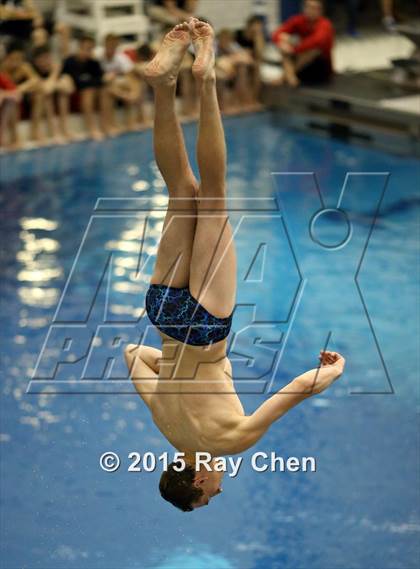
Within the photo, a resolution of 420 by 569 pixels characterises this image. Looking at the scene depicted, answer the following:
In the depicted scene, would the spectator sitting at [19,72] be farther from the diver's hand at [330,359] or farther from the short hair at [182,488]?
the diver's hand at [330,359]

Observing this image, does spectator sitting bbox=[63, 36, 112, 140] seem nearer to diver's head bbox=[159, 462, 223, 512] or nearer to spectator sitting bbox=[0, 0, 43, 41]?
spectator sitting bbox=[0, 0, 43, 41]

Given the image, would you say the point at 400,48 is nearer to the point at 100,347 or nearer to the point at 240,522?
the point at 100,347

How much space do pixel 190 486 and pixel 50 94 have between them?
792cm

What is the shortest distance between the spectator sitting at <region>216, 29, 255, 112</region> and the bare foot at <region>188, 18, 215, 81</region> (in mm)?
8240

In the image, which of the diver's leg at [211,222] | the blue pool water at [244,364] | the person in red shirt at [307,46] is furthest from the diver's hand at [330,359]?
the person in red shirt at [307,46]

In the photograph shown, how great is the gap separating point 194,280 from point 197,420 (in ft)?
2.05

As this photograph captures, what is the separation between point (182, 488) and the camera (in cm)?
479

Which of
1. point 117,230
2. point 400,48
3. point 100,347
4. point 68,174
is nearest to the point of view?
point 100,347

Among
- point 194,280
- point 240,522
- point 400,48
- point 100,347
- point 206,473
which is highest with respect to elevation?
point 194,280

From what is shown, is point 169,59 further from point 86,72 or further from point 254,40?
point 254,40

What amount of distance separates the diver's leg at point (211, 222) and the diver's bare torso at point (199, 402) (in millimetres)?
236

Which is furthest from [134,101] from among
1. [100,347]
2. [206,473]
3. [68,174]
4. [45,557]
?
[206,473]

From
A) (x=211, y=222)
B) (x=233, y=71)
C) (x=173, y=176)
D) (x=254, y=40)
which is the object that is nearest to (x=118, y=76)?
(x=233, y=71)

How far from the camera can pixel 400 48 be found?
15.7 metres
